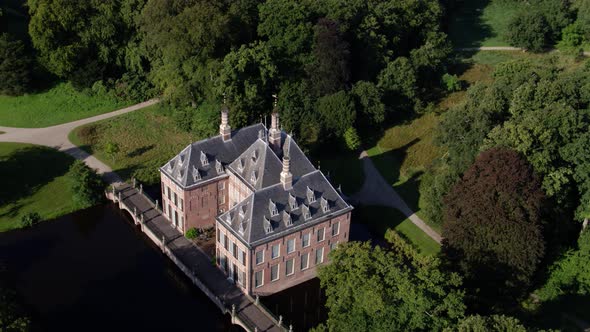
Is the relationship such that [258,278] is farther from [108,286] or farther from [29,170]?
[29,170]

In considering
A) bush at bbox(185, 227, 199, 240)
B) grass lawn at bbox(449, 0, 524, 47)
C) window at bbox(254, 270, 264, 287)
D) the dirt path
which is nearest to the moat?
window at bbox(254, 270, 264, 287)

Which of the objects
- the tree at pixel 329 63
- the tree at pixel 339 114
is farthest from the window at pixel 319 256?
the tree at pixel 329 63

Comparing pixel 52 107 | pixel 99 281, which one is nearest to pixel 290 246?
pixel 99 281

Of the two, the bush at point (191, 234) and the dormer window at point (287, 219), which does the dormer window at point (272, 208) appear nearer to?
the dormer window at point (287, 219)

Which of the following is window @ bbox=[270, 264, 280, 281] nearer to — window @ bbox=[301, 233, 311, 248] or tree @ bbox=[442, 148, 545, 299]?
window @ bbox=[301, 233, 311, 248]

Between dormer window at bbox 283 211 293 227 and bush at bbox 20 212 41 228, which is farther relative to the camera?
bush at bbox 20 212 41 228

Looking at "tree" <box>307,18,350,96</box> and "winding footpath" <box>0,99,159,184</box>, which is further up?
"tree" <box>307,18,350,96</box>

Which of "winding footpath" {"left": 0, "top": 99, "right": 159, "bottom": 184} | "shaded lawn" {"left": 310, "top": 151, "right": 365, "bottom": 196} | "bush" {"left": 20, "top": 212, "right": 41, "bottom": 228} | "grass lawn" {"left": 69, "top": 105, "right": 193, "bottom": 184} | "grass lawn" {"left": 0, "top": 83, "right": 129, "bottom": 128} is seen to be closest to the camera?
"bush" {"left": 20, "top": 212, "right": 41, "bottom": 228}

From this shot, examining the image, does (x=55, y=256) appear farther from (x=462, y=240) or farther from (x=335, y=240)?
(x=462, y=240)

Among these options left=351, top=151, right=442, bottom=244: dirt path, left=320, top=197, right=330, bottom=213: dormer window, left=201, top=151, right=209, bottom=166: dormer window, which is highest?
left=201, top=151, right=209, bottom=166: dormer window
